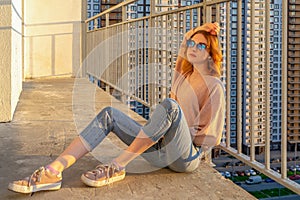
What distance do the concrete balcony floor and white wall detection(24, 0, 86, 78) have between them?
3.36 metres

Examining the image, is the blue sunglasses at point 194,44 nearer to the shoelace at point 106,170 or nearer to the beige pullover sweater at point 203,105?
the beige pullover sweater at point 203,105

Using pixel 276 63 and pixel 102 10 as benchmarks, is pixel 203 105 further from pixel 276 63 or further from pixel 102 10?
pixel 102 10

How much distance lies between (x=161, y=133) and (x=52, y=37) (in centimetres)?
A: 576

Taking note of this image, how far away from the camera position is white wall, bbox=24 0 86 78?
7.05 m

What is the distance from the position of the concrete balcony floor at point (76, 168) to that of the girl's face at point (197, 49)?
0.51 meters

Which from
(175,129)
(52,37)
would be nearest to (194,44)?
(175,129)

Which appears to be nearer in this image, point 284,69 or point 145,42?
point 284,69

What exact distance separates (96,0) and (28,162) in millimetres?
5498

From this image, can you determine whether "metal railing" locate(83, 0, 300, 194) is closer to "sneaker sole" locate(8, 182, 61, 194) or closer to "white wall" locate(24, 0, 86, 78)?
"sneaker sole" locate(8, 182, 61, 194)

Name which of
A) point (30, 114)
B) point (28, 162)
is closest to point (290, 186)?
point (28, 162)

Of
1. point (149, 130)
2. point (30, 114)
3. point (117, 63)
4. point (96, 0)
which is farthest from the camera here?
point (96, 0)

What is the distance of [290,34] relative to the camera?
1.54 metres

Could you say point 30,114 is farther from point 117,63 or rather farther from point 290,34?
point 290,34

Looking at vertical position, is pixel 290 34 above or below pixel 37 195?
above
